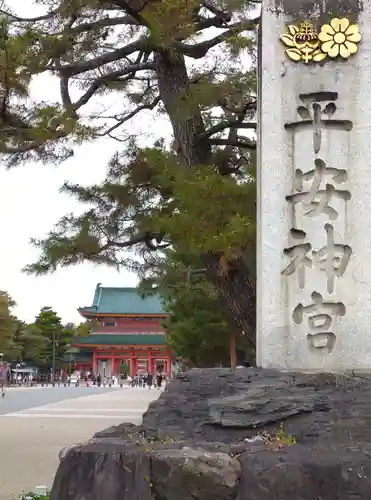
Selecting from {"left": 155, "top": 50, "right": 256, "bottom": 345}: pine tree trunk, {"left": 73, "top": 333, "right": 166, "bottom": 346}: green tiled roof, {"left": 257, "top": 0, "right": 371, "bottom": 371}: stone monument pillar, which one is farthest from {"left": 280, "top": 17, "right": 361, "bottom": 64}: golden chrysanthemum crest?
{"left": 73, "top": 333, "right": 166, "bottom": 346}: green tiled roof

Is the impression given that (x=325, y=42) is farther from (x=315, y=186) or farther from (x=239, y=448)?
(x=239, y=448)

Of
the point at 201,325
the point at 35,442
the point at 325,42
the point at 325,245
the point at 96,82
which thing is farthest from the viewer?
the point at 201,325

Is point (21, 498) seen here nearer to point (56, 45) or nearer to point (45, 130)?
point (45, 130)

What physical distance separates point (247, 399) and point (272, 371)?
373 millimetres

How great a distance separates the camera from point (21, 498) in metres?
4.18

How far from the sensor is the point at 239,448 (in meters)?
2.15

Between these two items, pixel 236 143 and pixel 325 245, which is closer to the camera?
pixel 325 245

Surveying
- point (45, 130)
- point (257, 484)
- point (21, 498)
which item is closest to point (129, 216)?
point (45, 130)

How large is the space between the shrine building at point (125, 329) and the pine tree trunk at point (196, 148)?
1239 inches

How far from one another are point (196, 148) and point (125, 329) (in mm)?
33593

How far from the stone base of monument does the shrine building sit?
114 ft

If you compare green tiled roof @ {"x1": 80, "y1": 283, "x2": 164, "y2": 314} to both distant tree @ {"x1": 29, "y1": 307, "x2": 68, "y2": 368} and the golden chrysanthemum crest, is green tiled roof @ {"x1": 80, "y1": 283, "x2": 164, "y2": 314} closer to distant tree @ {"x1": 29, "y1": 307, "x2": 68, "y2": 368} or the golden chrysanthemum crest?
distant tree @ {"x1": 29, "y1": 307, "x2": 68, "y2": 368}

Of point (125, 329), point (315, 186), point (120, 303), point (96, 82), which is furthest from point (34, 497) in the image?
point (120, 303)

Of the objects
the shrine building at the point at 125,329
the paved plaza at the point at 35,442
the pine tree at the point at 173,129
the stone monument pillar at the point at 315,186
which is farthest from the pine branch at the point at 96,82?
the shrine building at the point at 125,329
